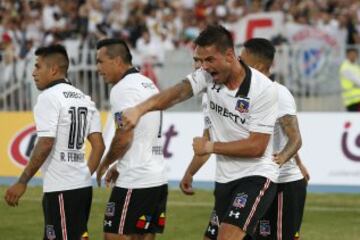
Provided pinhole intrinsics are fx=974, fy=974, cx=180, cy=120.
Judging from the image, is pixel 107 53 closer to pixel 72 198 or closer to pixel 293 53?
pixel 72 198

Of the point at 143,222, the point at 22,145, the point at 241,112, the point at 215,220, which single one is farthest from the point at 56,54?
the point at 22,145

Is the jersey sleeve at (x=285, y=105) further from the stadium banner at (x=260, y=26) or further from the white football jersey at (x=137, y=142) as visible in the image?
the stadium banner at (x=260, y=26)

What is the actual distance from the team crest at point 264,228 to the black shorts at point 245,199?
97cm

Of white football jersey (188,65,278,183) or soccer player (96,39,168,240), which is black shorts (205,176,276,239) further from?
soccer player (96,39,168,240)

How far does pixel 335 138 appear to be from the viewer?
54.2ft

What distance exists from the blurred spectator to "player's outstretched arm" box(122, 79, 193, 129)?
12264 millimetres

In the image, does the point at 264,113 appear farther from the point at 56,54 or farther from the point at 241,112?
the point at 56,54

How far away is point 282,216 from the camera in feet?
29.1

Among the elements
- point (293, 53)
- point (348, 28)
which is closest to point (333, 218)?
point (293, 53)

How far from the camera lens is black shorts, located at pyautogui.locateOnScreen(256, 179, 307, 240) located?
8852 mm

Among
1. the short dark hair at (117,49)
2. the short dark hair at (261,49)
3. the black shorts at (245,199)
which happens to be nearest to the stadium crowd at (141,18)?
the short dark hair at (261,49)

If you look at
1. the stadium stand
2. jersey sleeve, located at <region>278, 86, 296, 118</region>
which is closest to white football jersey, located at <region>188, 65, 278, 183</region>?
jersey sleeve, located at <region>278, 86, 296, 118</region>

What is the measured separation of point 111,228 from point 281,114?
5.97ft

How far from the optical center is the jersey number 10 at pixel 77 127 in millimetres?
8383
